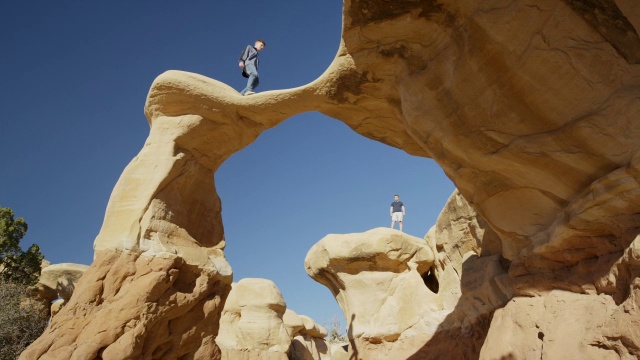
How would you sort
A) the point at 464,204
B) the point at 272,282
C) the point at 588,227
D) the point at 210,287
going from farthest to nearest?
the point at 272,282 < the point at 464,204 < the point at 210,287 < the point at 588,227

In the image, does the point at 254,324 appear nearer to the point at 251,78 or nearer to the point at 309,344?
the point at 309,344

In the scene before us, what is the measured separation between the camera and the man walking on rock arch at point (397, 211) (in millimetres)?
16703

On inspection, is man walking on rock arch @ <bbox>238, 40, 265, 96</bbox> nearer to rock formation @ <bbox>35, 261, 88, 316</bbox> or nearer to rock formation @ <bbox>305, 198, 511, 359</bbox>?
rock formation @ <bbox>305, 198, 511, 359</bbox>

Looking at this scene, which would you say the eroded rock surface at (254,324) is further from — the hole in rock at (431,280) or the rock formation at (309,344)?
the hole in rock at (431,280)

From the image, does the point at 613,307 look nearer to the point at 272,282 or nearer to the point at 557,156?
the point at 557,156

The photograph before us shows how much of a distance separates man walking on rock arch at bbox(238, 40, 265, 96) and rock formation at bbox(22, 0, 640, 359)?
0.40 m

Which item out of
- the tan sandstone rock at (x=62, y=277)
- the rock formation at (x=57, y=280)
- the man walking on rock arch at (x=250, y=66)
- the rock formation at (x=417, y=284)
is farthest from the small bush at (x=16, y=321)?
the man walking on rock arch at (x=250, y=66)

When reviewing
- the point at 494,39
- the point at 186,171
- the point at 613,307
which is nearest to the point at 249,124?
the point at 186,171

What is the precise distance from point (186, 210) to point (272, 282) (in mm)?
10920

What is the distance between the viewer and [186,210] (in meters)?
8.16

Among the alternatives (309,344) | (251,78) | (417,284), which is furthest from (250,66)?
(309,344)

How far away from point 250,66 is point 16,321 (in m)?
14.2

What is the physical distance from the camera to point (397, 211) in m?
17.0

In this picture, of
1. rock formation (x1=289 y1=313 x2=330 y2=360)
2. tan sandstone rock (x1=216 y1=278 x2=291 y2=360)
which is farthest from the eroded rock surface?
rock formation (x1=289 y1=313 x2=330 y2=360)
